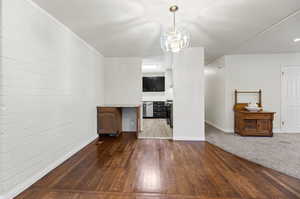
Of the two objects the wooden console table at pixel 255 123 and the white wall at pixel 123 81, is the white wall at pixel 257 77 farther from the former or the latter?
the white wall at pixel 123 81

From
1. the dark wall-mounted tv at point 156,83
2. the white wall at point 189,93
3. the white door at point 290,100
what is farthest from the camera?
the dark wall-mounted tv at point 156,83

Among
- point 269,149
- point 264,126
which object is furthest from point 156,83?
point 269,149

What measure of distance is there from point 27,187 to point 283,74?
6.58 m

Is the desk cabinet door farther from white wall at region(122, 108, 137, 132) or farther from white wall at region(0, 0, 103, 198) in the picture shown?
white wall at region(0, 0, 103, 198)

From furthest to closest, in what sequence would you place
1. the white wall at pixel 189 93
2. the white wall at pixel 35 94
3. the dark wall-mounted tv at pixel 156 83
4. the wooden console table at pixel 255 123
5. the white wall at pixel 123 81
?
the dark wall-mounted tv at pixel 156 83
the white wall at pixel 123 81
the wooden console table at pixel 255 123
the white wall at pixel 189 93
the white wall at pixel 35 94

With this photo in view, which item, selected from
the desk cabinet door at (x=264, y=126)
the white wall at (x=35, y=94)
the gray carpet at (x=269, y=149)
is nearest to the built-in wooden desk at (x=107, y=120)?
the white wall at (x=35, y=94)

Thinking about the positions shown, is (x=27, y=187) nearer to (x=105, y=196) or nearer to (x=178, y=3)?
(x=105, y=196)

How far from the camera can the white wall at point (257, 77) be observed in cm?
447

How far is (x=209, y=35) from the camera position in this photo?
10.1 ft

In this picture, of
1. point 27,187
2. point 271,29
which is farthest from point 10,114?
point 271,29

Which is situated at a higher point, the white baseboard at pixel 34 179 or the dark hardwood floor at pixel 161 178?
the white baseboard at pixel 34 179

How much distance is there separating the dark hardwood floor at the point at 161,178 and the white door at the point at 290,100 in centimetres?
312

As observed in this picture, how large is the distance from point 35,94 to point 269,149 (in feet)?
14.7

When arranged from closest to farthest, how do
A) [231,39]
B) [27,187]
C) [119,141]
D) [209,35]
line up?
1. [27,187]
2. [209,35]
3. [231,39]
4. [119,141]
